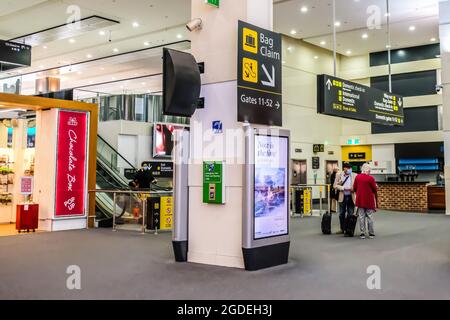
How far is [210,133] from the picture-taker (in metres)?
6.14

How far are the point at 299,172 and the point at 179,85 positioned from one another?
13219 millimetres

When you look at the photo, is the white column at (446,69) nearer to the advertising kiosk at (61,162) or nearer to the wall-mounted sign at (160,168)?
the wall-mounted sign at (160,168)

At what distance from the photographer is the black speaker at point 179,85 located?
5.50 metres

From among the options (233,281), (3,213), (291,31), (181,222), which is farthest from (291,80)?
(233,281)

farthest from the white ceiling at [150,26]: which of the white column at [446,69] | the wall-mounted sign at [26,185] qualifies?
the wall-mounted sign at [26,185]

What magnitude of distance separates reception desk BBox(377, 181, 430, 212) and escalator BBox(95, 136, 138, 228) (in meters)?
9.06

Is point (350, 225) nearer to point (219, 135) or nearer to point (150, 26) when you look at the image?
point (219, 135)

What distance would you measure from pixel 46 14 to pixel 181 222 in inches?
415

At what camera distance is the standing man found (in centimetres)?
915

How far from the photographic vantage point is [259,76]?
5953 mm

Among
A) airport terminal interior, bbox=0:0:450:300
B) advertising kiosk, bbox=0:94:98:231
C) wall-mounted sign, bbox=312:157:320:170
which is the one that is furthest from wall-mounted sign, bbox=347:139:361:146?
advertising kiosk, bbox=0:94:98:231

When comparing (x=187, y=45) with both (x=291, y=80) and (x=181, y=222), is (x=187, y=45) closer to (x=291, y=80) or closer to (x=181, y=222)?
(x=291, y=80)

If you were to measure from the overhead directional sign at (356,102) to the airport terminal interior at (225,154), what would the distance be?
0.15 ft

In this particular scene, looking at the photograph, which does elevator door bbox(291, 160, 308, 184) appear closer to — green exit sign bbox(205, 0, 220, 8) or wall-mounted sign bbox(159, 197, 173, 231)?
wall-mounted sign bbox(159, 197, 173, 231)
